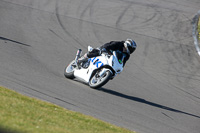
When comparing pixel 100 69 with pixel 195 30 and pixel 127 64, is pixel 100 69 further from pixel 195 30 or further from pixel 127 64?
pixel 195 30

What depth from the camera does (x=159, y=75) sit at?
1595cm

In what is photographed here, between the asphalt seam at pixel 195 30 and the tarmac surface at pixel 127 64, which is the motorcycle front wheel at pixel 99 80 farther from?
the asphalt seam at pixel 195 30

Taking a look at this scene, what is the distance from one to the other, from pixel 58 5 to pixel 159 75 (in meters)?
11.1

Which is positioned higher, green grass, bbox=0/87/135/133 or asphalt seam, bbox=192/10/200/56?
asphalt seam, bbox=192/10/200/56

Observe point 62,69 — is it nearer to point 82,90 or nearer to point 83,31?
point 82,90

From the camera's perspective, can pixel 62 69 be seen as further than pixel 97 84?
Yes

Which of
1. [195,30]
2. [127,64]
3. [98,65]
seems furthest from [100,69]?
[195,30]

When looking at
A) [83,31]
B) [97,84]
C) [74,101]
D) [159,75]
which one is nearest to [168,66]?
[159,75]

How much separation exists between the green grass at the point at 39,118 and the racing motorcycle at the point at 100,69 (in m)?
2.97

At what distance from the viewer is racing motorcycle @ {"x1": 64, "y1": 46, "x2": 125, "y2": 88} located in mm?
11164

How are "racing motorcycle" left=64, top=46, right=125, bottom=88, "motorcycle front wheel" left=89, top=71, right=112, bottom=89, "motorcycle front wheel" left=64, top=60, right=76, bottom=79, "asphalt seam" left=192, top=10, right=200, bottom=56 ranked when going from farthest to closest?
1. "asphalt seam" left=192, top=10, right=200, bottom=56
2. "motorcycle front wheel" left=64, top=60, right=76, bottom=79
3. "racing motorcycle" left=64, top=46, right=125, bottom=88
4. "motorcycle front wheel" left=89, top=71, right=112, bottom=89

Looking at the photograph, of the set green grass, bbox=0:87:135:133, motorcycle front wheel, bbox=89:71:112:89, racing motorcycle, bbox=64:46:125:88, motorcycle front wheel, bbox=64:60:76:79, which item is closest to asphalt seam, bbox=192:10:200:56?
motorcycle front wheel, bbox=64:60:76:79

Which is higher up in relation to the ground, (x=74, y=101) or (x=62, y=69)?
(x=62, y=69)

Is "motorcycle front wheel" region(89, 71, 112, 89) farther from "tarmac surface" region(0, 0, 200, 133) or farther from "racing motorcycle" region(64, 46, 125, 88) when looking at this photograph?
"tarmac surface" region(0, 0, 200, 133)
